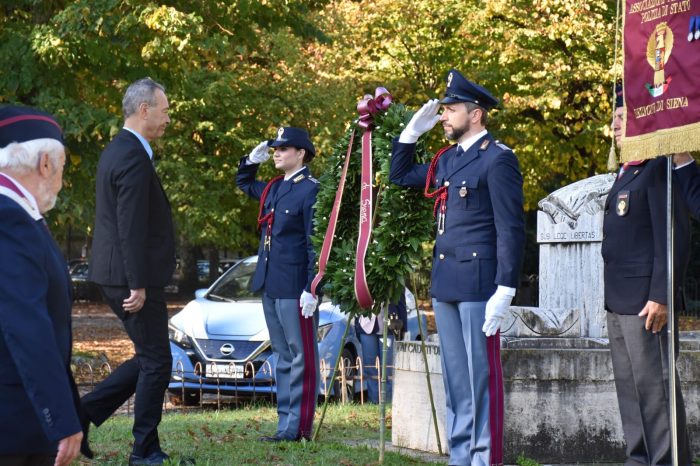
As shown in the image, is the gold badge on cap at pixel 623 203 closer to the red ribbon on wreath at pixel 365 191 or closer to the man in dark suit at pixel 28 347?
the red ribbon on wreath at pixel 365 191

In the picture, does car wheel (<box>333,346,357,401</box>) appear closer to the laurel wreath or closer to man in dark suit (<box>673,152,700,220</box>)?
the laurel wreath

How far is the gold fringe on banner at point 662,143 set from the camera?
5.88 meters

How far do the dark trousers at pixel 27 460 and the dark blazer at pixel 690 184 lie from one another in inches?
145

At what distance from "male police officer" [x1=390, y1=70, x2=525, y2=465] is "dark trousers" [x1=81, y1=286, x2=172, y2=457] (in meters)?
1.70

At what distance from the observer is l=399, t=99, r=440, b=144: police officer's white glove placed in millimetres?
7090

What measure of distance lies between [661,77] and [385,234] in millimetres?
2142

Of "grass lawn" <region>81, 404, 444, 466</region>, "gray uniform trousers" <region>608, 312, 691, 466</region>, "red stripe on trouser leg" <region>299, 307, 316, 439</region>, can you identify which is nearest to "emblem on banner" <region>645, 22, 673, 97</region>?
"gray uniform trousers" <region>608, 312, 691, 466</region>

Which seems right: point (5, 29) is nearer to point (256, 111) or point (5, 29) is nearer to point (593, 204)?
point (593, 204)

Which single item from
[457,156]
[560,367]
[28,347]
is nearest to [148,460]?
[457,156]

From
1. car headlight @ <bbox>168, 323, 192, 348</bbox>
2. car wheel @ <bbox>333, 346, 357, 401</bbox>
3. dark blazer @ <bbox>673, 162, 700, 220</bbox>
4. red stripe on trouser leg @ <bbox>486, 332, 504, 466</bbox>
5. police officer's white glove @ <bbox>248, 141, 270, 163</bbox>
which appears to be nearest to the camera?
dark blazer @ <bbox>673, 162, 700, 220</bbox>

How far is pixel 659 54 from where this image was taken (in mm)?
6164

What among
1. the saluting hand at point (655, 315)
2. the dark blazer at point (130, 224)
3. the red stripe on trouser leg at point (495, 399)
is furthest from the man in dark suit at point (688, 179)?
the dark blazer at point (130, 224)

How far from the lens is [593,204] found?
933 centimetres

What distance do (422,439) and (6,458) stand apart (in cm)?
514
